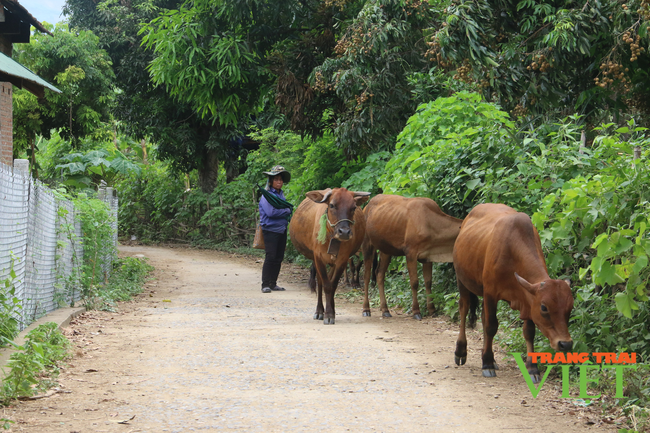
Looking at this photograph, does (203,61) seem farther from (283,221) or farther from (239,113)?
(283,221)

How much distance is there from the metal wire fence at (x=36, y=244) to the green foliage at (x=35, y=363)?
1.32 feet

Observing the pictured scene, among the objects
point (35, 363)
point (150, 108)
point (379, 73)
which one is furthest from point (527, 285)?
point (150, 108)

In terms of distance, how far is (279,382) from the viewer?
620cm

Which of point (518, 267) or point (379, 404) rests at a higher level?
point (518, 267)

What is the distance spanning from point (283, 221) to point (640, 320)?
879cm

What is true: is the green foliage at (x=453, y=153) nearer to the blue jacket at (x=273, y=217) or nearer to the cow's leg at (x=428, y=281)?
the cow's leg at (x=428, y=281)

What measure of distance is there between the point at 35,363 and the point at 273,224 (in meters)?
8.18

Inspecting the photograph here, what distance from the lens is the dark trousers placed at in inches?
552

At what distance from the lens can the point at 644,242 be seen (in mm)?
5262

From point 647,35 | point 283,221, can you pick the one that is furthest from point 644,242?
point 283,221

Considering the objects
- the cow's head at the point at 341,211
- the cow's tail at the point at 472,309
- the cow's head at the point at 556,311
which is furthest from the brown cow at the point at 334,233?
the cow's head at the point at 556,311

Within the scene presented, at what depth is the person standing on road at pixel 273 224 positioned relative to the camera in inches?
548

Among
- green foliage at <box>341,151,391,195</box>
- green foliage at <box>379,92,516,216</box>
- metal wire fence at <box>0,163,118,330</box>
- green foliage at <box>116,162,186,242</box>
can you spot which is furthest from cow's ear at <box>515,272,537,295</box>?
Answer: green foliage at <box>116,162,186,242</box>

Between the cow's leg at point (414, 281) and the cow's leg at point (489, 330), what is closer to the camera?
the cow's leg at point (489, 330)
